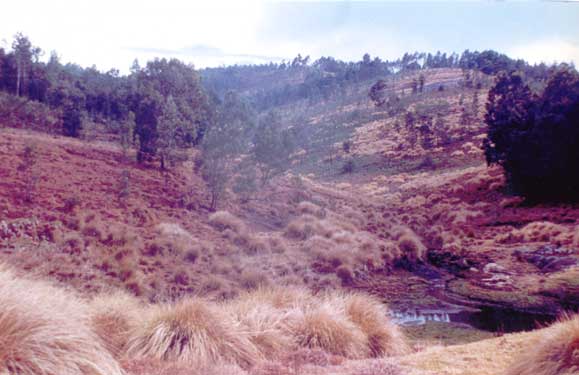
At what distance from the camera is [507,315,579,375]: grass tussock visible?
15.7 ft

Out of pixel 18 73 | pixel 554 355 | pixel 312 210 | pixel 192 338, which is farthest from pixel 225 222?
pixel 554 355

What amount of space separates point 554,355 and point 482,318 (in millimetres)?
4412

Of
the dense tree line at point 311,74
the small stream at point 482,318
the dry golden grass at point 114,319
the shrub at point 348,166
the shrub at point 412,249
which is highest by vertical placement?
the dense tree line at point 311,74

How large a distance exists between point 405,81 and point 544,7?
2.91 metres

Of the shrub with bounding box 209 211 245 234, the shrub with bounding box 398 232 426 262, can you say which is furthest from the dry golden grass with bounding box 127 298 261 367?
the shrub with bounding box 398 232 426 262

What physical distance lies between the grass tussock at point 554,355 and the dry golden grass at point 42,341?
367 cm

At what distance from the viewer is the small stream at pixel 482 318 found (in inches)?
355

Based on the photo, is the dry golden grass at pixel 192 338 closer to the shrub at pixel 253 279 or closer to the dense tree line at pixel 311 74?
the shrub at pixel 253 279

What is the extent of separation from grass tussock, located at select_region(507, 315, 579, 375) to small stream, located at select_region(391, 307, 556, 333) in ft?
12.6

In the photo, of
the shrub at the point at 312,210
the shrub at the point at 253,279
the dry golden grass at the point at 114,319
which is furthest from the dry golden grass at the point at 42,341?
the shrub at the point at 312,210

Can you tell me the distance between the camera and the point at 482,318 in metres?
9.21

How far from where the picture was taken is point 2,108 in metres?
8.49

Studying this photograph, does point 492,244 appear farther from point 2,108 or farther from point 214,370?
point 2,108

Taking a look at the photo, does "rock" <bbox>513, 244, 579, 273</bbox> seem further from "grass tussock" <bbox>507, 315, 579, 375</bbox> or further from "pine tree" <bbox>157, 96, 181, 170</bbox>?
"pine tree" <bbox>157, 96, 181, 170</bbox>
